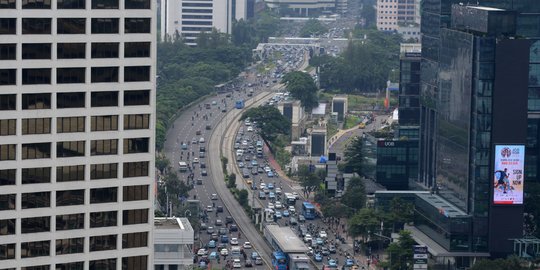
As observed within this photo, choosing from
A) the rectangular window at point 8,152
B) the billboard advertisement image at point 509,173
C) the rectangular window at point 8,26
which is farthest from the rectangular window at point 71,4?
the billboard advertisement image at point 509,173

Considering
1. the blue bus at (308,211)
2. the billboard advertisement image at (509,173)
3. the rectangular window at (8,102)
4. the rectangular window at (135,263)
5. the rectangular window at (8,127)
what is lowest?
the blue bus at (308,211)

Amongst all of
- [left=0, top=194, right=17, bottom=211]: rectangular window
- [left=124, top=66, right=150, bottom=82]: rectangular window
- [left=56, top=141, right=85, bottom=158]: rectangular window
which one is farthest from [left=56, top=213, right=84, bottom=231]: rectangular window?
[left=124, top=66, right=150, bottom=82]: rectangular window

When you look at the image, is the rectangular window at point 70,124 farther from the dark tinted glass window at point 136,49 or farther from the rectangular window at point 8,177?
the dark tinted glass window at point 136,49

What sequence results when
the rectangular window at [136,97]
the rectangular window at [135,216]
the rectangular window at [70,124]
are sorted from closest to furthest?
the rectangular window at [70,124] → the rectangular window at [136,97] → the rectangular window at [135,216]

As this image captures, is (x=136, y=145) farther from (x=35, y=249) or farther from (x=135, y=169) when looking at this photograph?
(x=35, y=249)

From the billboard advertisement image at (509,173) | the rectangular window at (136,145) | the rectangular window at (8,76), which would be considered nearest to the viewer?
the rectangular window at (8,76)

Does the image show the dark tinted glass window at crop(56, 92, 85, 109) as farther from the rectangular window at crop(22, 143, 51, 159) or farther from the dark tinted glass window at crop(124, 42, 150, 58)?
the dark tinted glass window at crop(124, 42, 150, 58)

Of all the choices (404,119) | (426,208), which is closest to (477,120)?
(426,208)

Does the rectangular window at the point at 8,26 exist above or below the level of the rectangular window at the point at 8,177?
above
